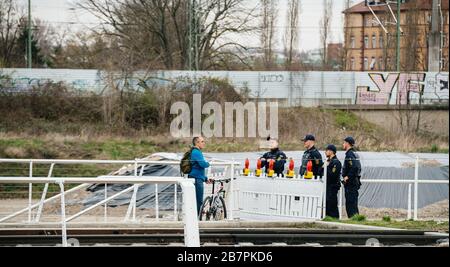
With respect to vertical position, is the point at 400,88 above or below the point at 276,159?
above

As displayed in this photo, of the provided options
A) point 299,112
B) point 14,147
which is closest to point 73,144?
point 14,147

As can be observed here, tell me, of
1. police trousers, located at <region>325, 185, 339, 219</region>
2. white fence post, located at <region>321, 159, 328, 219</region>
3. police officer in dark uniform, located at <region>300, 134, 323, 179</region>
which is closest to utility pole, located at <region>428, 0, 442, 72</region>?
police officer in dark uniform, located at <region>300, 134, 323, 179</region>

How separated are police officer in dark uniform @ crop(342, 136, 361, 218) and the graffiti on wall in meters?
4.91

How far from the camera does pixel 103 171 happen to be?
17.9 m

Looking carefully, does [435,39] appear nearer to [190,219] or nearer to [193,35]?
[193,35]

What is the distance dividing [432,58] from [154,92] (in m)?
6.19

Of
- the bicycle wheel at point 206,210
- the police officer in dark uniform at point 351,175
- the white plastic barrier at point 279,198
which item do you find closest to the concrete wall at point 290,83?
the white plastic barrier at point 279,198

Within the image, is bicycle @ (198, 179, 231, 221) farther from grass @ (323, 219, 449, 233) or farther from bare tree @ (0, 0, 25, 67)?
bare tree @ (0, 0, 25, 67)

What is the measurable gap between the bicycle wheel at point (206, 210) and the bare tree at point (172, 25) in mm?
3422

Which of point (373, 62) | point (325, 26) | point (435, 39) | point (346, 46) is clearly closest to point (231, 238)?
point (435, 39)

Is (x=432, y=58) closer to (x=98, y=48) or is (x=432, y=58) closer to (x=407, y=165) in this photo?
(x=407, y=165)

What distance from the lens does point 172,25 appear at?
1530 cm

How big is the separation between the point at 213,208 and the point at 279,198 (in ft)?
5.43

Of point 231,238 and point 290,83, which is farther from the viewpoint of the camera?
point 290,83
